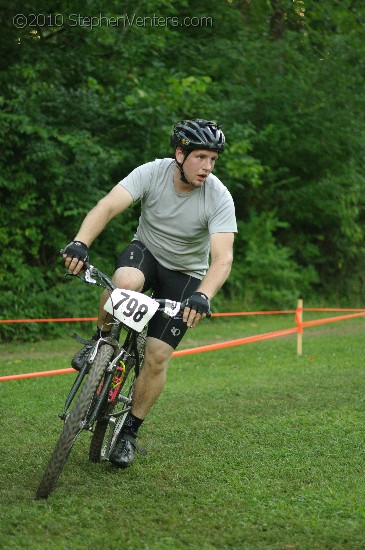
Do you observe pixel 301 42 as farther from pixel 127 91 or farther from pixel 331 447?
pixel 331 447

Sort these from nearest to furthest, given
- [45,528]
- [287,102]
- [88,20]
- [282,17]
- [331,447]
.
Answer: [45,528]
[331,447]
[88,20]
[287,102]
[282,17]

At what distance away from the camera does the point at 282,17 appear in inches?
831

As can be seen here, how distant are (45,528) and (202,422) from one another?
314 centimetres

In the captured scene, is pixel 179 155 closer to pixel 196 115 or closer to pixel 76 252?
pixel 76 252

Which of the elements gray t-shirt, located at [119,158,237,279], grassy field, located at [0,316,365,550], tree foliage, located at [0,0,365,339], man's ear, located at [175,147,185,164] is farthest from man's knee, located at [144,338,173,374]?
tree foliage, located at [0,0,365,339]

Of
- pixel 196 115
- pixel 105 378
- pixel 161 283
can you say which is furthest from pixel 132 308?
pixel 196 115

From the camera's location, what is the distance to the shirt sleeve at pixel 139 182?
5.95m

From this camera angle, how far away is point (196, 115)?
16781mm

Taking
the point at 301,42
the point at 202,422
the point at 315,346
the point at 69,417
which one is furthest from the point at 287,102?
the point at 69,417

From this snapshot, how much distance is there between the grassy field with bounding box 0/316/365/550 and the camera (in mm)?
4688

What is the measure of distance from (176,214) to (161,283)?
470mm

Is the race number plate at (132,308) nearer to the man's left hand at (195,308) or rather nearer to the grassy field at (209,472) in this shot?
the man's left hand at (195,308)

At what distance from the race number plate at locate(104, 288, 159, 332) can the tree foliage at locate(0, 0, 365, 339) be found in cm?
860

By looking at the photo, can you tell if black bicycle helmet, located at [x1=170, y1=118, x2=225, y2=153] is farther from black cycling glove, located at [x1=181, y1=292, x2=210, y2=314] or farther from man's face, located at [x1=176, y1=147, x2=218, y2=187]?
black cycling glove, located at [x1=181, y1=292, x2=210, y2=314]
